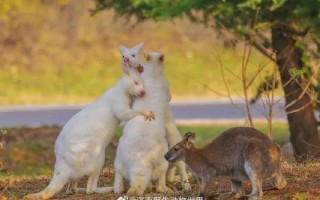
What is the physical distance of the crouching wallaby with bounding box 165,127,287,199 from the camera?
8.16 metres

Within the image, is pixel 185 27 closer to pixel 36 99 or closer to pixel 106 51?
pixel 106 51

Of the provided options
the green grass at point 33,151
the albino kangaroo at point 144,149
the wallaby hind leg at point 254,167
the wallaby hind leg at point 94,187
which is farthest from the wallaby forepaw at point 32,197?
the green grass at point 33,151

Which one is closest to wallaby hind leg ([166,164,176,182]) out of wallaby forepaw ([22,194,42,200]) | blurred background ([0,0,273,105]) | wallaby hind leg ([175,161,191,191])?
wallaby hind leg ([175,161,191,191])

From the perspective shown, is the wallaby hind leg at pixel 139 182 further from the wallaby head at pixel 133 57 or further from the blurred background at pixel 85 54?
the blurred background at pixel 85 54

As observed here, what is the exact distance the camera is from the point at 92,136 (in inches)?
355

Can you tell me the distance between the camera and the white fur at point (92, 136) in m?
8.92

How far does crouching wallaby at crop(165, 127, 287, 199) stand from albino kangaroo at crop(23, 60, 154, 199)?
0.74m

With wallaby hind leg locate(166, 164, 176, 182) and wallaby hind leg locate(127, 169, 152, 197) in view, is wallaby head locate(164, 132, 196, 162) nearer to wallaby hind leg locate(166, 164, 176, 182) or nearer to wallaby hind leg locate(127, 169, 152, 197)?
wallaby hind leg locate(127, 169, 152, 197)

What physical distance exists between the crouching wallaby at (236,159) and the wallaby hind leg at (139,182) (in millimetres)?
354

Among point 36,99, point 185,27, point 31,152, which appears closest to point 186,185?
point 31,152

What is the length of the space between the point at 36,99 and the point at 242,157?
21.8m

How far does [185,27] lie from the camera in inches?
1316

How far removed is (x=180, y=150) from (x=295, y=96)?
6.22 meters

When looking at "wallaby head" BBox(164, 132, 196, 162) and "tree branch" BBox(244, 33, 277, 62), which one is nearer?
"wallaby head" BBox(164, 132, 196, 162)
